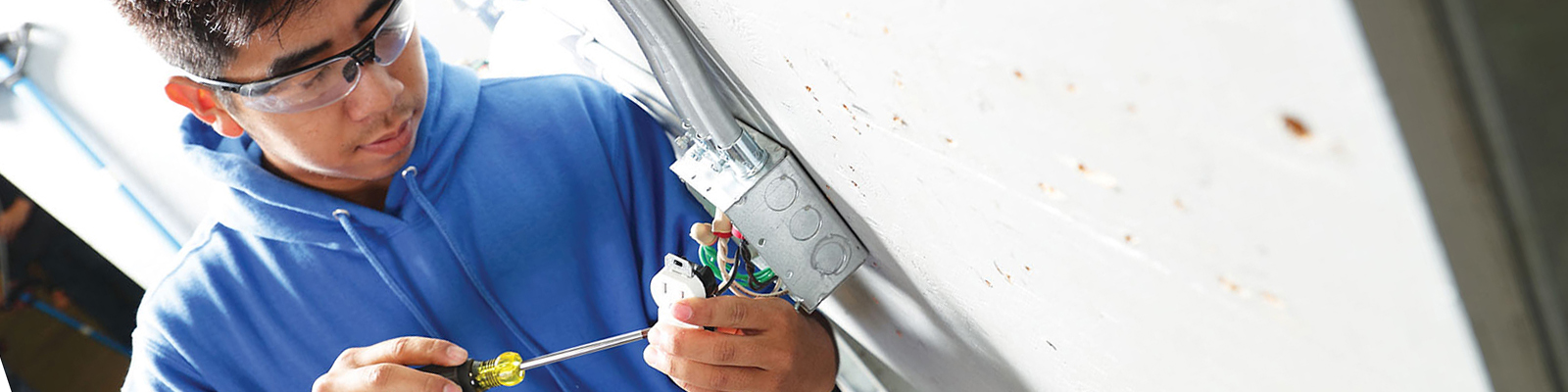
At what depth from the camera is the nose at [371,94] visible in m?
0.91

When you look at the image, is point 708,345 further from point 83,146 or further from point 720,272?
point 83,146

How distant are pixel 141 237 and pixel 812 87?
200cm

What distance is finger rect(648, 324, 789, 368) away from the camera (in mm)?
786

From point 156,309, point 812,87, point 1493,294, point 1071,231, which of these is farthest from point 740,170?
point 156,309

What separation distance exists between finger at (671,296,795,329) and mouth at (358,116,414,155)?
0.42m

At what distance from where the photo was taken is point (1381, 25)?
8.1 inches

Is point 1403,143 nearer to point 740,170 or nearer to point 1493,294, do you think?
point 1493,294

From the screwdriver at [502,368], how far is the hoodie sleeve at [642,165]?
245mm

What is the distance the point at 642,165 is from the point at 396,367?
1.16ft

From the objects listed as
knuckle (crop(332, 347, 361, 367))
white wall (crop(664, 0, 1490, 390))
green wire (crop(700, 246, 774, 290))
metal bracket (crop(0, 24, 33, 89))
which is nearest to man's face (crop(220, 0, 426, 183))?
knuckle (crop(332, 347, 361, 367))

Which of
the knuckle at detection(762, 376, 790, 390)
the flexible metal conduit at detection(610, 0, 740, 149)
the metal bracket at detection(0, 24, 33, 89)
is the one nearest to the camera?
the flexible metal conduit at detection(610, 0, 740, 149)

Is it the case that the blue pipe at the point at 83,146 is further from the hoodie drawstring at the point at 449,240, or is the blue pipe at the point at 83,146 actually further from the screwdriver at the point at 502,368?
the screwdriver at the point at 502,368

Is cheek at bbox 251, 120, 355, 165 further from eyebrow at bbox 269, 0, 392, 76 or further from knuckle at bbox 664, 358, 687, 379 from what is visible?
knuckle at bbox 664, 358, 687, 379

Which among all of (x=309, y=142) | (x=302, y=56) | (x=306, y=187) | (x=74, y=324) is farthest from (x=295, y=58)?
(x=74, y=324)
